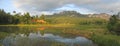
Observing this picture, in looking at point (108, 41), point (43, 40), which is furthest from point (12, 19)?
point (108, 41)

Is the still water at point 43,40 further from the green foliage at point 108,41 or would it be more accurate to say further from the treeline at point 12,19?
the treeline at point 12,19

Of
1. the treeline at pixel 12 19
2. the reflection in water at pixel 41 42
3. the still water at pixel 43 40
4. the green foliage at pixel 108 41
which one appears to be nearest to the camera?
the green foliage at pixel 108 41

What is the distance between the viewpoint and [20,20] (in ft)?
510

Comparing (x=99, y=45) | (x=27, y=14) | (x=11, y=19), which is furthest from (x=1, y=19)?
(x=99, y=45)

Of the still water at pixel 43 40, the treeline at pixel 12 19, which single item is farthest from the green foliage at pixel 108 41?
the treeline at pixel 12 19

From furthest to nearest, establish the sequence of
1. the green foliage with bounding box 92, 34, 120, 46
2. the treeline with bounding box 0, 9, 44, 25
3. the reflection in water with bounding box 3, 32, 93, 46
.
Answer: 1. the treeline with bounding box 0, 9, 44, 25
2. the reflection in water with bounding box 3, 32, 93, 46
3. the green foliage with bounding box 92, 34, 120, 46

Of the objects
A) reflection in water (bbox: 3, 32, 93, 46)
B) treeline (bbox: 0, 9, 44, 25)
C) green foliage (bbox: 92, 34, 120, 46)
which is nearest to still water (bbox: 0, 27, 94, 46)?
reflection in water (bbox: 3, 32, 93, 46)

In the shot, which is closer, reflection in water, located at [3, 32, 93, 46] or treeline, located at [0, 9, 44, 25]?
reflection in water, located at [3, 32, 93, 46]

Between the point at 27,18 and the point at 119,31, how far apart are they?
11551 cm

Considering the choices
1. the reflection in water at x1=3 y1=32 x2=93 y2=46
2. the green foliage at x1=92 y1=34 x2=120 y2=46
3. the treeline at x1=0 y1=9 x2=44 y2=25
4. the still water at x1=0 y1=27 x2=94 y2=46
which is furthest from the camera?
the treeline at x1=0 y1=9 x2=44 y2=25

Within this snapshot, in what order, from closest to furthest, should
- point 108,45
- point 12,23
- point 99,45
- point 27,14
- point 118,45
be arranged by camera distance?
point 118,45, point 108,45, point 99,45, point 12,23, point 27,14

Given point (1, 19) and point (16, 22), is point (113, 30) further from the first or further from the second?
point (16, 22)

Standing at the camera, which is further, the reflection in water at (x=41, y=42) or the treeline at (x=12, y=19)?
the treeline at (x=12, y=19)

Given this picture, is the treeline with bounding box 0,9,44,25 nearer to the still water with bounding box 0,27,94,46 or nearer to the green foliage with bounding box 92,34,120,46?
the still water with bounding box 0,27,94,46
